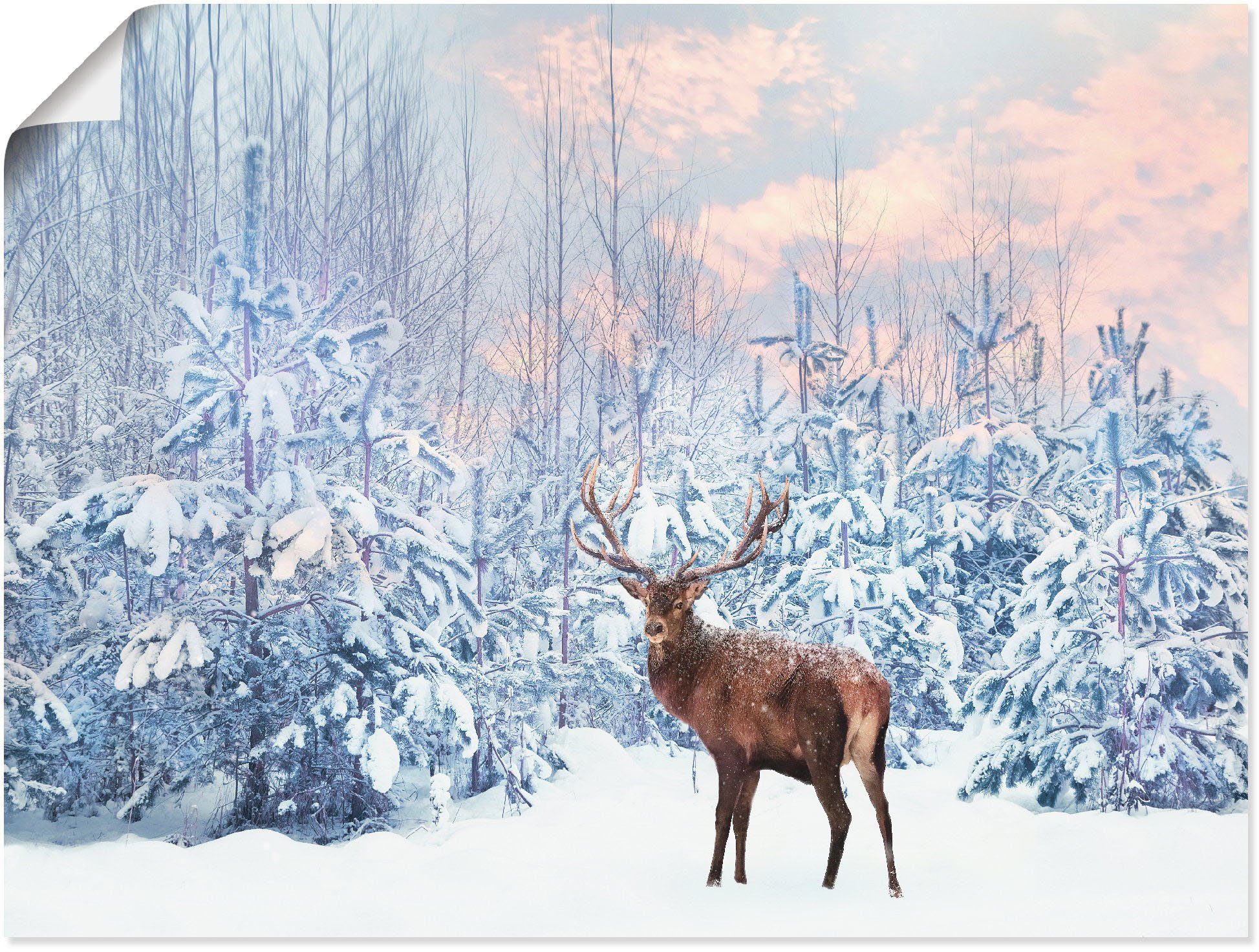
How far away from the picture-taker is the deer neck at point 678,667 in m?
4.40

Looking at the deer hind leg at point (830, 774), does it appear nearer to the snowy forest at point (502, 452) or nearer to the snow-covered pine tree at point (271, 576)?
the snowy forest at point (502, 452)

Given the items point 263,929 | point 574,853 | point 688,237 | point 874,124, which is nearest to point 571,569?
point 574,853

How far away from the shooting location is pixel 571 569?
5648mm

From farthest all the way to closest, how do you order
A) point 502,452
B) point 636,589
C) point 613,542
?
point 502,452
point 613,542
point 636,589

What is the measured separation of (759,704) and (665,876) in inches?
36.9

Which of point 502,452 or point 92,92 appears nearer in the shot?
point 92,92

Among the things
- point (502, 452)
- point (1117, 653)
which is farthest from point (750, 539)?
point (1117, 653)

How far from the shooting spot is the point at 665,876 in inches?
180

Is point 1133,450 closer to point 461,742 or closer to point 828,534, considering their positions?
point 828,534

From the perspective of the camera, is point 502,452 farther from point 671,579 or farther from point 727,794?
point 727,794

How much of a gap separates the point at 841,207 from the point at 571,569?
7.70ft

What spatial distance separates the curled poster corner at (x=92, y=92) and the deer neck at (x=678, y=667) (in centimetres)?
377

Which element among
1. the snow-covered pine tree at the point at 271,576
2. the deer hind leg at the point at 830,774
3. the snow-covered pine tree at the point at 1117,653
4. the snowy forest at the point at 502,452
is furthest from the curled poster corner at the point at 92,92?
the snow-covered pine tree at the point at 1117,653

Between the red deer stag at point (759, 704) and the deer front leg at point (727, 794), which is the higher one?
the red deer stag at point (759, 704)
